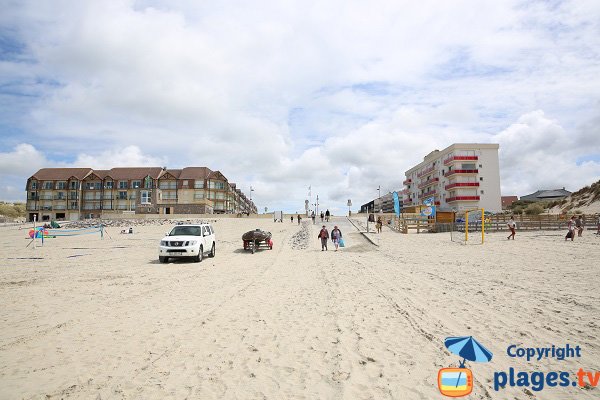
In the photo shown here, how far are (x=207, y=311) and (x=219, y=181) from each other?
8882 centimetres

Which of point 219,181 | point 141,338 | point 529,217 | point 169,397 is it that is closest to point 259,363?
point 169,397

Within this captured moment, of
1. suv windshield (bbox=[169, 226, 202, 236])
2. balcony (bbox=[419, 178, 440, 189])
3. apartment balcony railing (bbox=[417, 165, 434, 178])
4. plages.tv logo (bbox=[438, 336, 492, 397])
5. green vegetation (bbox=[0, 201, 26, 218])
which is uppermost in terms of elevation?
apartment balcony railing (bbox=[417, 165, 434, 178])

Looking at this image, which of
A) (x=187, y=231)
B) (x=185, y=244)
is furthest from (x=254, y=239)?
(x=185, y=244)

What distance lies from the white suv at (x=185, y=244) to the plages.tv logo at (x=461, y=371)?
45.8 ft

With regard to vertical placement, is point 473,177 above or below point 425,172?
below

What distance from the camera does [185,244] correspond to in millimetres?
Answer: 16516

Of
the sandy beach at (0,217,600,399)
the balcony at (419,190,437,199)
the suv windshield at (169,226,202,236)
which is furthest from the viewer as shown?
the balcony at (419,190,437,199)

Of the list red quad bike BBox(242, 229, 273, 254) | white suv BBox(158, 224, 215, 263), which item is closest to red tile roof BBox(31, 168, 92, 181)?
red quad bike BBox(242, 229, 273, 254)

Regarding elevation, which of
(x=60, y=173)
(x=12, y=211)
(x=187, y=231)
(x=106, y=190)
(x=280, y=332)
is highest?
(x=60, y=173)

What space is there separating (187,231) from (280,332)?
13182 mm

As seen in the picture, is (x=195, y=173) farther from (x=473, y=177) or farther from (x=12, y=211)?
(x=473, y=177)

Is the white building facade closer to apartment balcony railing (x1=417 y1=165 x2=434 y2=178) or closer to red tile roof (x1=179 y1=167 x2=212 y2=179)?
apartment balcony railing (x1=417 y1=165 x2=434 y2=178)

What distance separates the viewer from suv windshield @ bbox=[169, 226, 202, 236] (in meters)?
17.8

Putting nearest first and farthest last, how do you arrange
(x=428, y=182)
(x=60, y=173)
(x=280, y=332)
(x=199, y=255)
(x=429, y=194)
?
1. (x=280, y=332)
2. (x=199, y=255)
3. (x=429, y=194)
4. (x=428, y=182)
5. (x=60, y=173)
